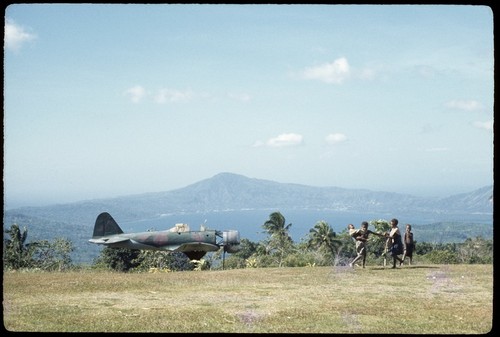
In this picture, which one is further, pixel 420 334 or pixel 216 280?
pixel 216 280

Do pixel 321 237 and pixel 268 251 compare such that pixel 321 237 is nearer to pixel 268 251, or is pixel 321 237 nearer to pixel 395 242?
pixel 268 251

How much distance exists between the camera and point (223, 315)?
1280cm

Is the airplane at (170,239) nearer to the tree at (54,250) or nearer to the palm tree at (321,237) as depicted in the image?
the tree at (54,250)

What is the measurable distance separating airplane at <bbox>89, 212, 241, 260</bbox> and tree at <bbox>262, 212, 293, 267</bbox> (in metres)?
43.8

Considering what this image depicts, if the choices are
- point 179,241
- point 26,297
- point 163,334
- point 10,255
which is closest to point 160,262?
point 10,255

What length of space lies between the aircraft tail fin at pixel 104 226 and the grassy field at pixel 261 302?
208 cm

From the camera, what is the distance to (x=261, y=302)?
14438 mm

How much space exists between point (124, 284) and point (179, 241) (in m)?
3.65

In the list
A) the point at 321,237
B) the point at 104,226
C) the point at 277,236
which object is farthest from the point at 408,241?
the point at 321,237

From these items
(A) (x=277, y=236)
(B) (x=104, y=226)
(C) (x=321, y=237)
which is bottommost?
(C) (x=321, y=237)

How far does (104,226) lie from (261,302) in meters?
9.48

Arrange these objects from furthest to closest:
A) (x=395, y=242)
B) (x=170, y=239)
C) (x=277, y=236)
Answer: (x=277, y=236)
(x=395, y=242)
(x=170, y=239)

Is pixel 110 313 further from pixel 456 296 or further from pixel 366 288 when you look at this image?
pixel 456 296

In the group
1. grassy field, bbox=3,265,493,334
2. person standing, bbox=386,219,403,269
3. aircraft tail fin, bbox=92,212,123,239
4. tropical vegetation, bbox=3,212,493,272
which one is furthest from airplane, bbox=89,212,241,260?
tropical vegetation, bbox=3,212,493,272
